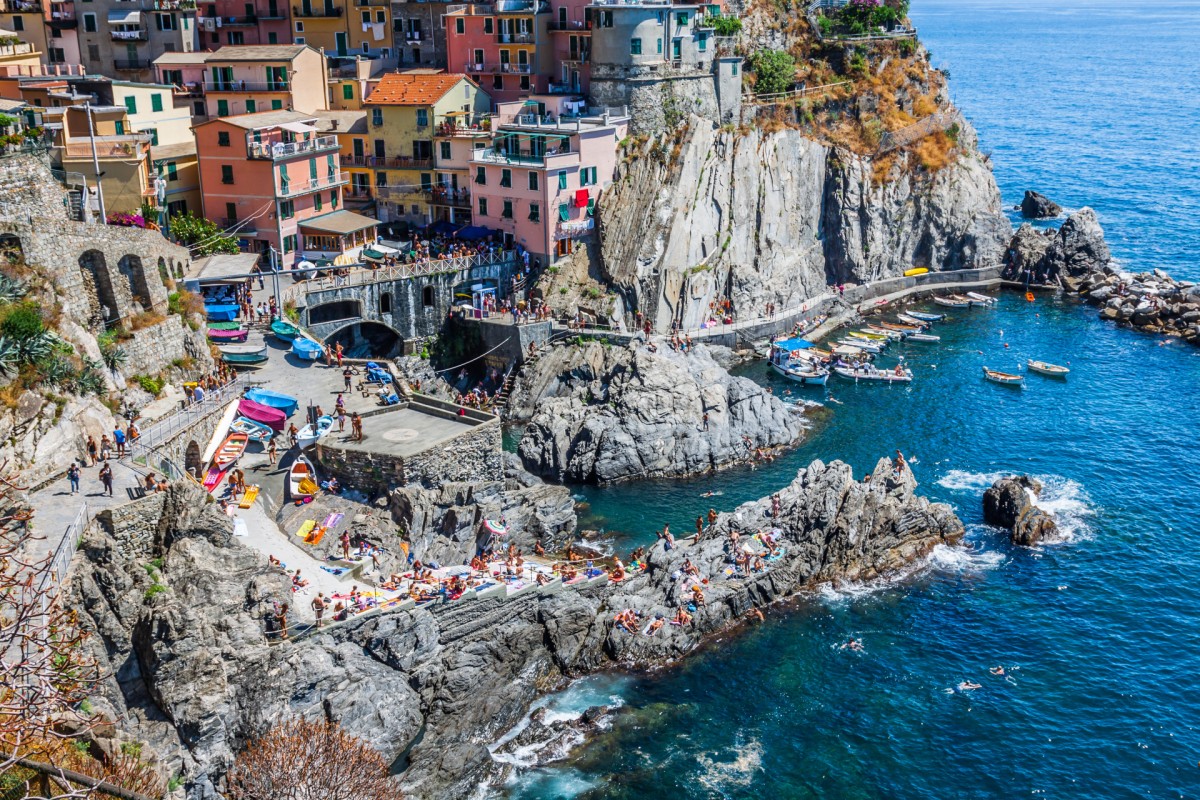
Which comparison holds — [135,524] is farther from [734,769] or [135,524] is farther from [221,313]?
[221,313]

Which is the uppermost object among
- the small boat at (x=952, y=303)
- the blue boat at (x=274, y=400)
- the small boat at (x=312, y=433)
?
the blue boat at (x=274, y=400)

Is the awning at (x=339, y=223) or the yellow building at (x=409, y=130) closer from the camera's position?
the awning at (x=339, y=223)

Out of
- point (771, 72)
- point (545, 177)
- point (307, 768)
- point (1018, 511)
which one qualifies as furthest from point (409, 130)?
point (307, 768)

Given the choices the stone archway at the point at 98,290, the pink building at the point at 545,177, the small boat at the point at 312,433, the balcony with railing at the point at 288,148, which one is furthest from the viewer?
the pink building at the point at 545,177

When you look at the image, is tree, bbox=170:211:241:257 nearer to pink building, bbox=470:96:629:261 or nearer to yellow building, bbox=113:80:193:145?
yellow building, bbox=113:80:193:145

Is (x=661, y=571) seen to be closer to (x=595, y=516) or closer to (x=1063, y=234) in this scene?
(x=595, y=516)

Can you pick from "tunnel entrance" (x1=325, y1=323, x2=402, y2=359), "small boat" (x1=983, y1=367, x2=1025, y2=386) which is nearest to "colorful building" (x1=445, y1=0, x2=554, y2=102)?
"tunnel entrance" (x1=325, y1=323, x2=402, y2=359)

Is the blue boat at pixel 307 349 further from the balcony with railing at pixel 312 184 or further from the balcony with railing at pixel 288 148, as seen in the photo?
the balcony with railing at pixel 288 148

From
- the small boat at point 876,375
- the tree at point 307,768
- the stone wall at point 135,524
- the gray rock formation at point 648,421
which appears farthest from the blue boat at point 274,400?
the small boat at point 876,375
